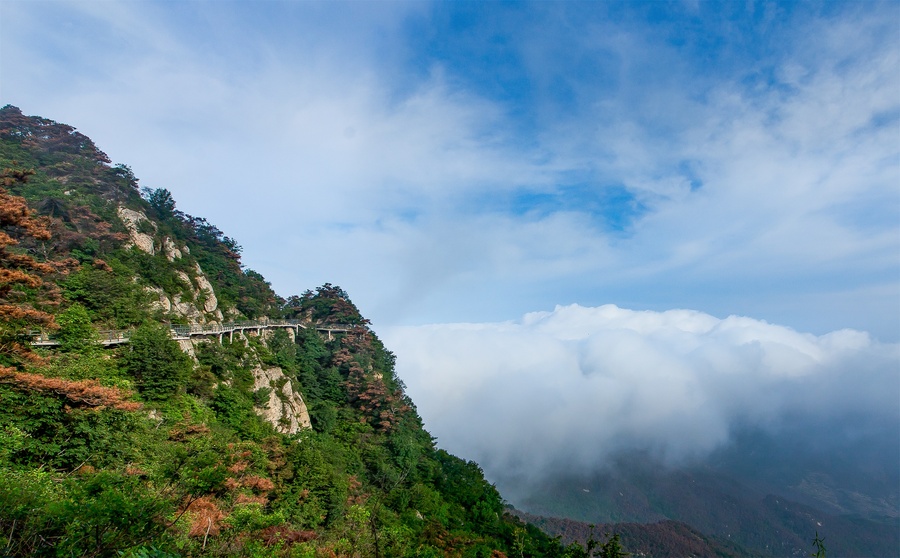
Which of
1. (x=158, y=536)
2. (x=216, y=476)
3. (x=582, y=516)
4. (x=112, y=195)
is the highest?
(x=112, y=195)

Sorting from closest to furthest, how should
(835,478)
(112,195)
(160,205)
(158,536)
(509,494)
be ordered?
(158,536) → (112,195) → (160,205) → (509,494) → (835,478)

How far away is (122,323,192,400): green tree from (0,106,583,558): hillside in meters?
0.08

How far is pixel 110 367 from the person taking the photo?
18.1 m

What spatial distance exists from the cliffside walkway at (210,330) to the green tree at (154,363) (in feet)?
2.67

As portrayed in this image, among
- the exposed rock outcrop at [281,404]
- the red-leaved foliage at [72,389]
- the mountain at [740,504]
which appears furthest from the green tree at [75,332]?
the mountain at [740,504]

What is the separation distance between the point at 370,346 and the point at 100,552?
39.9m

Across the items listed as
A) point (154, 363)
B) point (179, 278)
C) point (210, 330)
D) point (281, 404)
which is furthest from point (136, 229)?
point (281, 404)

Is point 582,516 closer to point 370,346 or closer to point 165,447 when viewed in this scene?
point 370,346

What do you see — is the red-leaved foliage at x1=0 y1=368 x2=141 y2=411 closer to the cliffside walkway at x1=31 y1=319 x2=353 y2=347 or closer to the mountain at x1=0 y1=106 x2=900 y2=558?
the mountain at x1=0 y1=106 x2=900 y2=558

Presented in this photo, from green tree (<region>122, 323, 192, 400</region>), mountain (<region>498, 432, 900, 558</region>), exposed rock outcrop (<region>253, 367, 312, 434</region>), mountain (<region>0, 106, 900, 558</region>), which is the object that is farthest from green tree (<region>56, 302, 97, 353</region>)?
mountain (<region>498, 432, 900, 558</region>)

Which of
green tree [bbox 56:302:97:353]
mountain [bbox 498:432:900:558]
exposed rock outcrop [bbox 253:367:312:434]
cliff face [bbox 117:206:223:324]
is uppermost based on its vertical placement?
cliff face [bbox 117:206:223:324]

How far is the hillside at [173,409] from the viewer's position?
383 inches

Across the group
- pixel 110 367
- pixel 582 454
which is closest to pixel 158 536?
pixel 110 367

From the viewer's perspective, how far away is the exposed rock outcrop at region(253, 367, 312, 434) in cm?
2744
